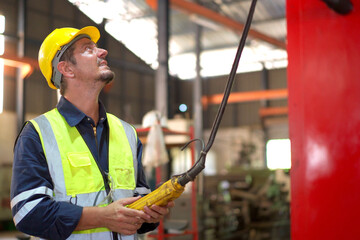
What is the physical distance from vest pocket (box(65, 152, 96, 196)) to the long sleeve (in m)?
0.09

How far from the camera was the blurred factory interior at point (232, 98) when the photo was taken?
2912mm

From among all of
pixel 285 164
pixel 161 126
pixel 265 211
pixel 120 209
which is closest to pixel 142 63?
pixel 285 164

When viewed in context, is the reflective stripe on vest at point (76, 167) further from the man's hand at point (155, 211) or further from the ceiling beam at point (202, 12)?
the ceiling beam at point (202, 12)

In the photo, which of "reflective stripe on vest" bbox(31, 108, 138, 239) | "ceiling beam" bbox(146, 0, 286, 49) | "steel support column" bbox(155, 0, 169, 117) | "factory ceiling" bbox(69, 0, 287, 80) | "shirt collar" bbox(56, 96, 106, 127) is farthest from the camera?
"factory ceiling" bbox(69, 0, 287, 80)

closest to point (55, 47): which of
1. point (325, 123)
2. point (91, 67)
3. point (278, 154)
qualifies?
point (91, 67)

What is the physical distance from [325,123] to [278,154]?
1761 centimetres

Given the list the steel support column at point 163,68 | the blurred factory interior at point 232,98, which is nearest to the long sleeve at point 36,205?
the blurred factory interior at point 232,98

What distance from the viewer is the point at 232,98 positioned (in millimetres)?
15859

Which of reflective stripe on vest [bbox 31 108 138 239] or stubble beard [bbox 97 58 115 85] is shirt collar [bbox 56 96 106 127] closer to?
reflective stripe on vest [bbox 31 108 138 239]

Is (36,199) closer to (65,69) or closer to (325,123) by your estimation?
(65,69)

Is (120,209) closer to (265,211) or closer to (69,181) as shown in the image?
(69,181)

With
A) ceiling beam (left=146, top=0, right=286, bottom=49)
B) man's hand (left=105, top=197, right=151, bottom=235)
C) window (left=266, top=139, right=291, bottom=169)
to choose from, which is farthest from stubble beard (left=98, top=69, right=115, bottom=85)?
window (left=266, top=139, right=291, bottom=169)

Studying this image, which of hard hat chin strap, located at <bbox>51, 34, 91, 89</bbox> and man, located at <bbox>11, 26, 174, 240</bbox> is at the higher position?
hard hat chin strap, located at <bbox>51, 34, 91, 89</bbox>

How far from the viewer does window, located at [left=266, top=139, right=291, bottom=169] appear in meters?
20.0
